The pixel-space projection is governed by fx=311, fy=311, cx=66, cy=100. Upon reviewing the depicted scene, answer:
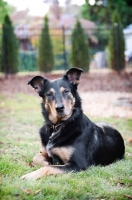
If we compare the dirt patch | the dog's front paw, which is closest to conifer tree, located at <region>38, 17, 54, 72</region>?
the dirt patch

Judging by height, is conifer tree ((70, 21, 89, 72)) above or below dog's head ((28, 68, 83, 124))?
above

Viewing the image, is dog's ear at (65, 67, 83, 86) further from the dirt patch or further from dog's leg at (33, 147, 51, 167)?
the dirt patch

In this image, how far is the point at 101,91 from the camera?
53.6 feet

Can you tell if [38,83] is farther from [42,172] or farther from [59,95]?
[42,172]

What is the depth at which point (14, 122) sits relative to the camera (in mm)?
9141

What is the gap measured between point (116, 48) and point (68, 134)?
2071cm

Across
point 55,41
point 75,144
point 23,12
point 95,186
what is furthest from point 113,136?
point 23,12

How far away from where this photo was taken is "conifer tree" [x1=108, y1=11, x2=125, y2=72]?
80.5 ft

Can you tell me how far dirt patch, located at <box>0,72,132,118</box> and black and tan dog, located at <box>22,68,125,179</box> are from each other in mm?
5053

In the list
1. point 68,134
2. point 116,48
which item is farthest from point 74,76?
point 116,48

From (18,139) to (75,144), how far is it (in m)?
2.78

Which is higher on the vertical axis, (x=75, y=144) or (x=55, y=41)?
(x=55, y=41)

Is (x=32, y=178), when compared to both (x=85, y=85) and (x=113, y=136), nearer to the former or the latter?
(x=113, y=136)

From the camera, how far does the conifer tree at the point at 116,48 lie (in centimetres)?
2455
